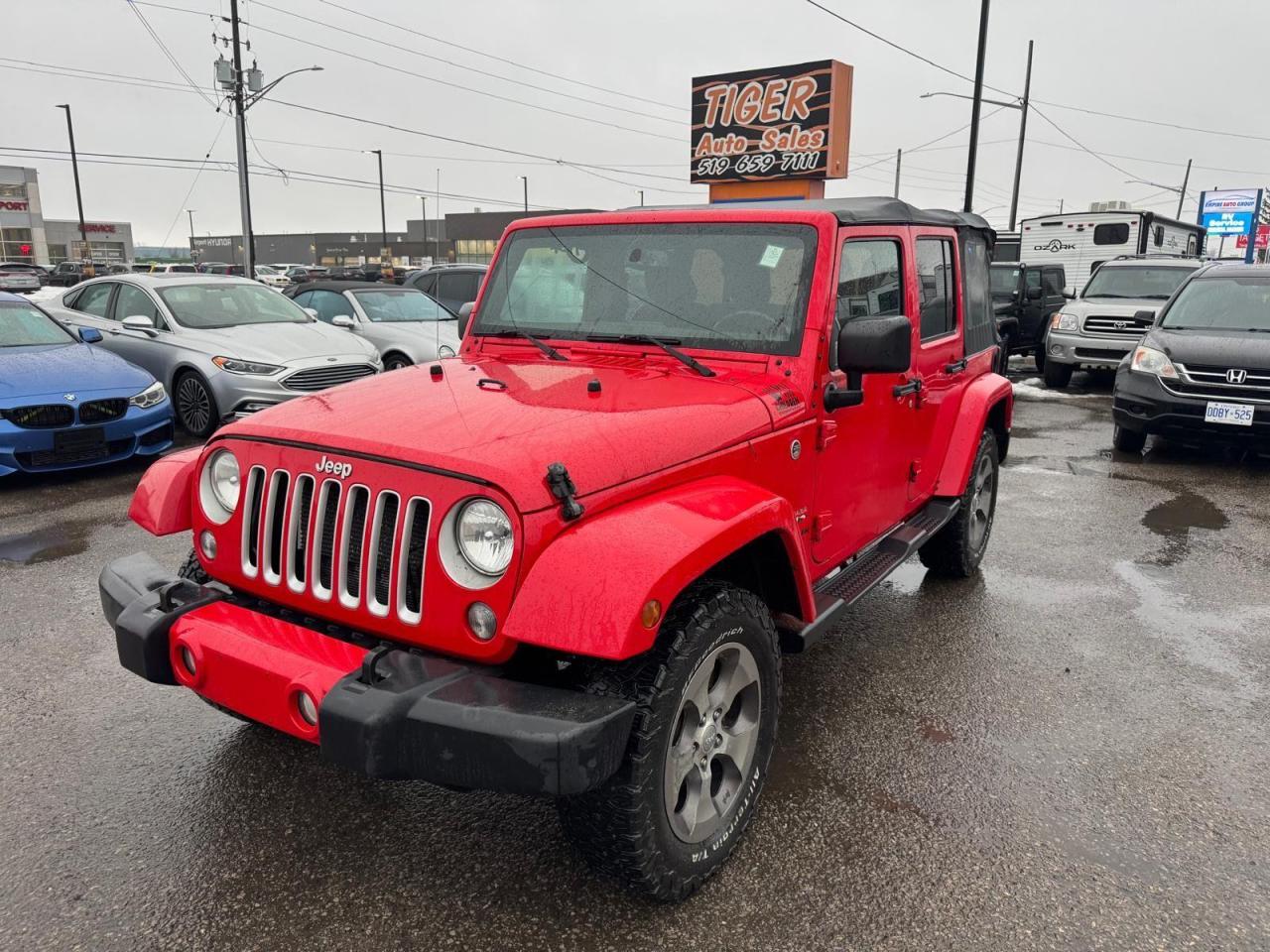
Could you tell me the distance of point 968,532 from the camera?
5074mm

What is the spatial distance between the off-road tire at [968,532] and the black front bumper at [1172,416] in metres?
3.56

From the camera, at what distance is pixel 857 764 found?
3291mm

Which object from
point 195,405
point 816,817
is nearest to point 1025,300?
point 195,405

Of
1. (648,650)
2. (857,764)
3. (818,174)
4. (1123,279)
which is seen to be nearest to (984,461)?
(857,764)

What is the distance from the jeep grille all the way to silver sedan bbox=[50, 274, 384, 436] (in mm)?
6115

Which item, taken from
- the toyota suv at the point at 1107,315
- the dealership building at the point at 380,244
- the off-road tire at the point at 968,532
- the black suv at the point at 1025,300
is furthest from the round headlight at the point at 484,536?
the dealership building at the point at 380,244

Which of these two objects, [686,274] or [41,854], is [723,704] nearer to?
[686,274]

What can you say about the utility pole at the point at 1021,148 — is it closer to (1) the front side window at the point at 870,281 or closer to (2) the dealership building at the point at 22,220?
(1) the front side window at the point at 870,281

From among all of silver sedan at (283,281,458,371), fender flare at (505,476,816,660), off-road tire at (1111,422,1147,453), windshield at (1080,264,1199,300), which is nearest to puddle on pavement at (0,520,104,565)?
fender flare at (505,476,816,660)

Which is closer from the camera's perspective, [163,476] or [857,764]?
[163,476]

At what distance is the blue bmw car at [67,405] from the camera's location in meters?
7.00

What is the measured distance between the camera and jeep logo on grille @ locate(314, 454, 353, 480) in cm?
245

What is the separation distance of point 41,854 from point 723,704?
83.4 inches

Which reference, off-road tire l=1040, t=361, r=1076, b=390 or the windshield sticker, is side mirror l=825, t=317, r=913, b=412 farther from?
off-road tire l=1040, t=361, r=1076, b=390
